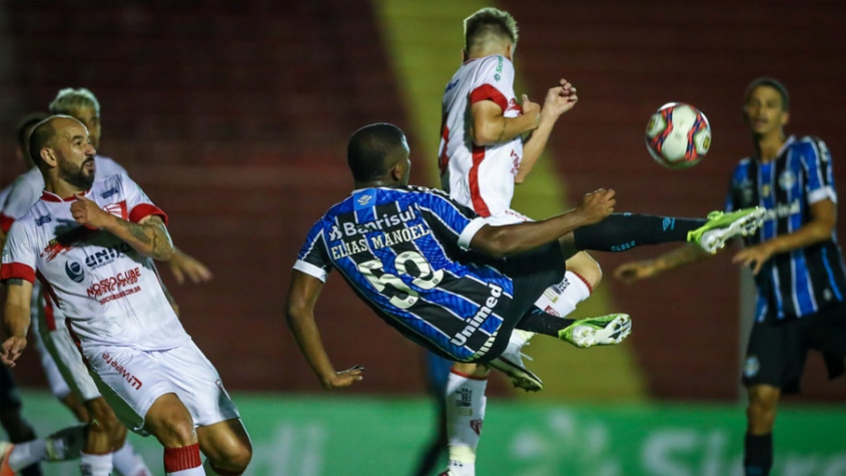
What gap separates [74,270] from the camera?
5172 mm

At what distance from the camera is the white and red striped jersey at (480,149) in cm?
543

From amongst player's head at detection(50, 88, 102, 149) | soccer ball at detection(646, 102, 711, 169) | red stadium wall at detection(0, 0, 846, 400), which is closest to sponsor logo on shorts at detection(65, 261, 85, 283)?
player's head at detection(50, 88, 102, 149)

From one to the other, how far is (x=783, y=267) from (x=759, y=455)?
42.6 inches

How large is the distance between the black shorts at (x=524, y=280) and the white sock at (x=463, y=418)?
30.2 inches

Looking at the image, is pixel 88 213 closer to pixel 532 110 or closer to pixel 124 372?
pixel 124 372

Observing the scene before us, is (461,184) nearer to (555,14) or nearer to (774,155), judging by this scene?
(774,155)

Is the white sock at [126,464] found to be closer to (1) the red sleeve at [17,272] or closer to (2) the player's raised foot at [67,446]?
(2) the player's raised foot at [67,446]

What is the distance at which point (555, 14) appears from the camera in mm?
11906

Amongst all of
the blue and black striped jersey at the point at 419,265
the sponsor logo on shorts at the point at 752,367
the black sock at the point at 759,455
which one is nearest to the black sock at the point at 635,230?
the blue and black striped jersey at the point at 419,265

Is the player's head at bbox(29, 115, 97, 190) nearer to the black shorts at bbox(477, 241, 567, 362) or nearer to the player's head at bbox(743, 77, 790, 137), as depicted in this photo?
the black shorts at bbox(477, 241, 567, 362)

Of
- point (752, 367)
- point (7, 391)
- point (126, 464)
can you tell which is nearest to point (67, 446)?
point (126, 464)

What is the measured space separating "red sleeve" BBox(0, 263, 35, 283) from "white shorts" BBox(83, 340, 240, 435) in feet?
1.38

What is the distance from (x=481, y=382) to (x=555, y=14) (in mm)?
6758

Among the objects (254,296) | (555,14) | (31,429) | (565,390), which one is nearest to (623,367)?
(565,390)
